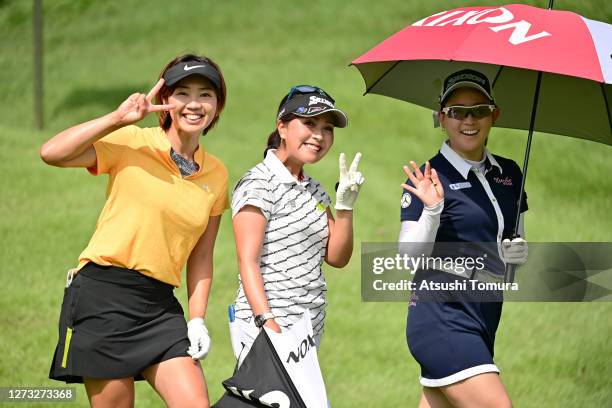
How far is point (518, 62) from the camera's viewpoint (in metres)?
4.91

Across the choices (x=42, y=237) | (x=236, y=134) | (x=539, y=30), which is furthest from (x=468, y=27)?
(x=236, y=134)

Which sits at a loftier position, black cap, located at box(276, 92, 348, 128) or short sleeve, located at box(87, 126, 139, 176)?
black cap, located at box(276, 92, 348, 128)

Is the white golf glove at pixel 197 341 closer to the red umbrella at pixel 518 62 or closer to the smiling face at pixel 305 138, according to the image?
the smiling face at pixel 305 138

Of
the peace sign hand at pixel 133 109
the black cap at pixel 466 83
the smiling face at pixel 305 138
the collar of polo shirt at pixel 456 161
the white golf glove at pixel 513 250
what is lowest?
the white golf glove at pixel 513 250

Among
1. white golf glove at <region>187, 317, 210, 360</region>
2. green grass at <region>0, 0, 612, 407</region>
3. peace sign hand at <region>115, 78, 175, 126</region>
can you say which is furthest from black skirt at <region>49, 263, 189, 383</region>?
green grass at <region>0, 0, 612, 407</region>

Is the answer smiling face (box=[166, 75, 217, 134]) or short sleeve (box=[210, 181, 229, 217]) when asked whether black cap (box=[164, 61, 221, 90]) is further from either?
short sleeve (box=[210, 181, 229, 217])

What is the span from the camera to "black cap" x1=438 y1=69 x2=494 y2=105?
16.7 ft

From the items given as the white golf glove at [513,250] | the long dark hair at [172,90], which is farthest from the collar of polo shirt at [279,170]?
the white golf glove at [513,250]

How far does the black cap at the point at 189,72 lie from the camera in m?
4.83

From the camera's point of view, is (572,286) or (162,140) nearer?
(162,140)

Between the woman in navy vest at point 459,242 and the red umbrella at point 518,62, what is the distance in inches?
7.4

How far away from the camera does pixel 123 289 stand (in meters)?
4.73

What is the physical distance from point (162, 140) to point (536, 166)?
10.4 metres

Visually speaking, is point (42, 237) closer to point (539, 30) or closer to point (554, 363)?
point (554, 363)
